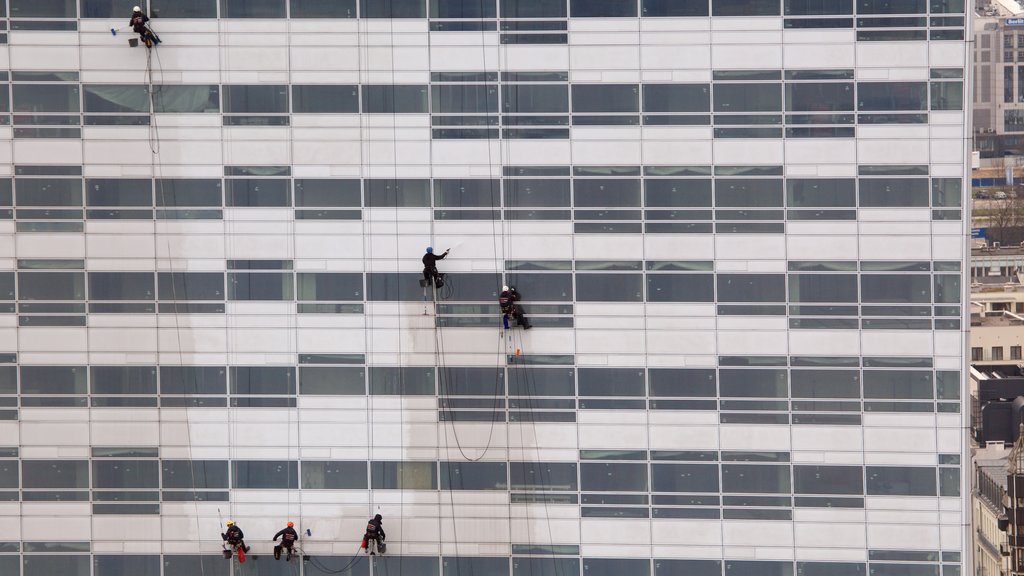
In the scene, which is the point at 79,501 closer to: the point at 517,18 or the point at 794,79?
the point at 517,18

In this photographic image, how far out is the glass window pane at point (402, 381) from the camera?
3916 centimetres

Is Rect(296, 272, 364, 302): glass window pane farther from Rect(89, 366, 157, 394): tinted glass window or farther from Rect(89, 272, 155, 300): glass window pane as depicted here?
Rect(89, 366, 157, 394): tinted glass window

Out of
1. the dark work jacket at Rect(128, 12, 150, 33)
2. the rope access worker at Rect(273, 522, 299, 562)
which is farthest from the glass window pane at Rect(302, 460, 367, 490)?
the dark work jacket at Rect(128, 12, 150, 33)

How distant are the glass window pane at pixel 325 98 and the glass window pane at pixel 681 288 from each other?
12.4 m

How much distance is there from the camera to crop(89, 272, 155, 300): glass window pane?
39.5 meters

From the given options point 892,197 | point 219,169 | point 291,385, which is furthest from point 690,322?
point 219,169

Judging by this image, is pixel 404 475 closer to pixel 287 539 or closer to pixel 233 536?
pixel 287 539

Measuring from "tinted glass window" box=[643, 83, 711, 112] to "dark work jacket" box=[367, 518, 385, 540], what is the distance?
17574mm

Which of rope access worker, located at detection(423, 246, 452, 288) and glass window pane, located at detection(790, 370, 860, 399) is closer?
rope access worker, located at detection(423, 246, 452, 288)

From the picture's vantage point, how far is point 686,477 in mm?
38875

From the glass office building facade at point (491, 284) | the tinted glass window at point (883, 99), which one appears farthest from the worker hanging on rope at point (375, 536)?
the tinted glass window at point (883, 99)

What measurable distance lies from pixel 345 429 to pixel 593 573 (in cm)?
1038

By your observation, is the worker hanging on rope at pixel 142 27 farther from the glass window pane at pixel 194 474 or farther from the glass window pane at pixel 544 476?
the glass window pane at pixel 544 476

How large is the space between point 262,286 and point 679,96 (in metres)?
16.5
